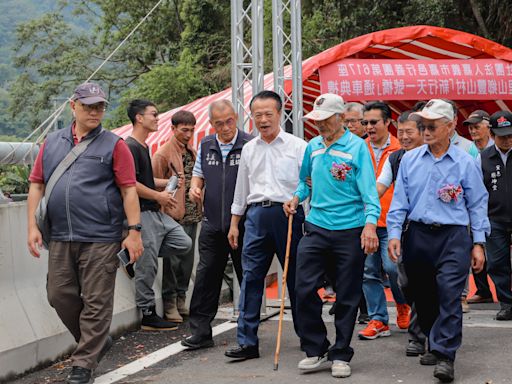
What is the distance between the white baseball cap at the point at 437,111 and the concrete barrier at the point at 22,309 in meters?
3.03

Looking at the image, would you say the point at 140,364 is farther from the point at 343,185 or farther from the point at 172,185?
the point at 343,185

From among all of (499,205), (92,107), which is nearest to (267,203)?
(92,107)

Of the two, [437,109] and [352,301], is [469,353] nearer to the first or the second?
[352,301]

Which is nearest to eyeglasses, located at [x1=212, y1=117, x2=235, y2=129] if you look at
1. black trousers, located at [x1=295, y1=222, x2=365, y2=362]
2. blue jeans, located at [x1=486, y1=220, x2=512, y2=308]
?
black trousers, located at [x1=295, y1=222, x2=365, y2=362]

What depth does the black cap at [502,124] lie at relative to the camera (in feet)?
28.2

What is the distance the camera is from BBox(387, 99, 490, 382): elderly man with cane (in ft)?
20.4

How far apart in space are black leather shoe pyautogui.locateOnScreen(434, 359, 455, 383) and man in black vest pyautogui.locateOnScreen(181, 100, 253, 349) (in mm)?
2077

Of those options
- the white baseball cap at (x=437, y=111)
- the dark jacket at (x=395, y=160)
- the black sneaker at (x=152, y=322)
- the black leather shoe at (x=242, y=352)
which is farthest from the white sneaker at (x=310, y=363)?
the black sneaker at (x=152, y=322)

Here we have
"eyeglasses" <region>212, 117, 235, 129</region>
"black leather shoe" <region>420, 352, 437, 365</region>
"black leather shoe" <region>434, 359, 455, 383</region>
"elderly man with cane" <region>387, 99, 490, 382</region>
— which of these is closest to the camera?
"black leather shoe" <region>434, 359, 455, 383</region>

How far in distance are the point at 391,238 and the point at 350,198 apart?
39cm

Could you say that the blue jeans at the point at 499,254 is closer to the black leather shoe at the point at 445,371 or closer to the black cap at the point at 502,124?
the black cap at the point at 502,124

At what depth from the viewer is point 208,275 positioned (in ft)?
24.9

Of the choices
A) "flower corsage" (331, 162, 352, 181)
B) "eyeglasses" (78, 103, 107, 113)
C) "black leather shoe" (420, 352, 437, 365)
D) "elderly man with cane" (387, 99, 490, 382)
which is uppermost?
"eyeglasses" (78, 103, 107, 113)

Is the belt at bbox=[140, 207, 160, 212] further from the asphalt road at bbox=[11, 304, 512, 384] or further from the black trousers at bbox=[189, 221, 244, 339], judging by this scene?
the asphalt road at bbox=[11, 304, 512, 384]
